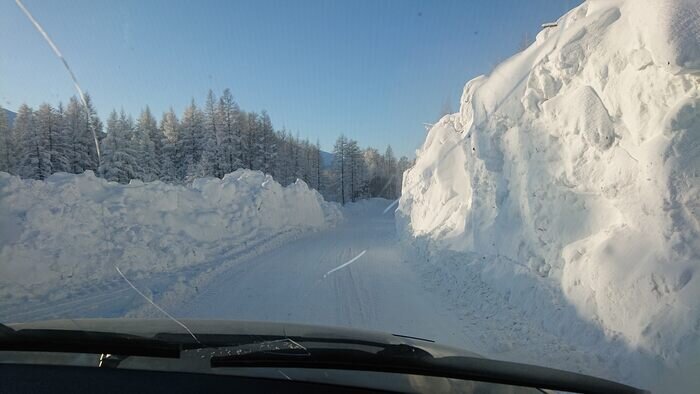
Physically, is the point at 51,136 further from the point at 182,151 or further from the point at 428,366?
the point at 428,366

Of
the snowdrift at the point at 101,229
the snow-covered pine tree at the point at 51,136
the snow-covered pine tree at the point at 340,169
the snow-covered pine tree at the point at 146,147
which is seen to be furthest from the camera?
the snow-covered pine tree at the point at 340,169

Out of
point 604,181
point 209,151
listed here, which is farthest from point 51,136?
point 604,181

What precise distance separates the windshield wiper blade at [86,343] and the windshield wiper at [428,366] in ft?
1.37

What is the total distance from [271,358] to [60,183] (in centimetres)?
1218

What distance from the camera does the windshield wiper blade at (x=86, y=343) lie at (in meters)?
2.63

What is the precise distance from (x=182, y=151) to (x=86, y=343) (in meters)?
45.5

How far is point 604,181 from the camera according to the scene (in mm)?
6984

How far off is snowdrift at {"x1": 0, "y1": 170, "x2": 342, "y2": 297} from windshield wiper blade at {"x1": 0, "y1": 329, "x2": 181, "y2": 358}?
265 inches

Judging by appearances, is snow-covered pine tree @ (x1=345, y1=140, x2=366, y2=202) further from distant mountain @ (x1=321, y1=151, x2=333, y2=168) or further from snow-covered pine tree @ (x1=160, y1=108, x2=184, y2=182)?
snow-covered pine tree @ (x1=160, y1=108, x2=184, y2=182)

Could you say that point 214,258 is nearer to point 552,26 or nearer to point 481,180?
point 481,180

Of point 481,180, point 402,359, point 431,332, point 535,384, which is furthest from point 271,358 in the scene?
point 481,180

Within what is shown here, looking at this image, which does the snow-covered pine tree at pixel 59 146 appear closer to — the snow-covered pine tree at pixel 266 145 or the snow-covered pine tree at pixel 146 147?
the snow-covered pine tree at pixel 146 147

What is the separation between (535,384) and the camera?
2408mm

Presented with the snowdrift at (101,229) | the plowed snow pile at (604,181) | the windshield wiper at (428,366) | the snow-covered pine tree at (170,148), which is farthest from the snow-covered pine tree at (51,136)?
the windshield wiper at (428,366)
